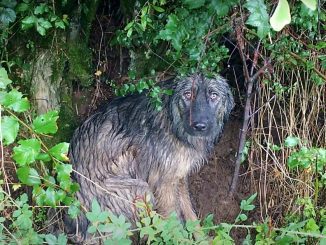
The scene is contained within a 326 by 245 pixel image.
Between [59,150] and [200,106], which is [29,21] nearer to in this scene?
[200,106]

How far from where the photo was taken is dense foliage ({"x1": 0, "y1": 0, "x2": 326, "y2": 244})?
10.8 ft

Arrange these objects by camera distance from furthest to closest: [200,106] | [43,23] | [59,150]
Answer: [200,106], [43,23], [59,150]

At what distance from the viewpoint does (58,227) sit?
4.63m

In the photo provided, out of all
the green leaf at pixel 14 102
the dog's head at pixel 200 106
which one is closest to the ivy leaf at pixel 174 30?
the dog's head at pixel 200 106

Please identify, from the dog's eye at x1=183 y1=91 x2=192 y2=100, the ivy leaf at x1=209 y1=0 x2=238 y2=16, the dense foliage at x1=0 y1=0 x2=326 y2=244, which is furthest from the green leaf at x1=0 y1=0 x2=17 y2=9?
the ivy leaf at x1=209 y1=0 x2=238 y2=16

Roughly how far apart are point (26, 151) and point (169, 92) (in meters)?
1.67

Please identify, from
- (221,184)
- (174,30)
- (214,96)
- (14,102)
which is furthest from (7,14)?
(221,184)

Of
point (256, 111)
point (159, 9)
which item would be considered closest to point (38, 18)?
point (159, 9)

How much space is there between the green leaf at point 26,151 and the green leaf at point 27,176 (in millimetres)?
176

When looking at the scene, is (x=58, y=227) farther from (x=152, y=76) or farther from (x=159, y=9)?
(x=159, y=9)

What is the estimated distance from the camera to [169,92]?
169 inches

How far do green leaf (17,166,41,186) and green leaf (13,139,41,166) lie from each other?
0.18 meters

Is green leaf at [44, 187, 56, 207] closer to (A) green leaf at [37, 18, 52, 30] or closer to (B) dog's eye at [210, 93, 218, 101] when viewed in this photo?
(A) green leaf at [37, 18, 52, 30]

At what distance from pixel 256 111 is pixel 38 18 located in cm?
193
